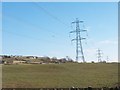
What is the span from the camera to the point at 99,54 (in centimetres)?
18262

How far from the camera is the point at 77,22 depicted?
97.2 m

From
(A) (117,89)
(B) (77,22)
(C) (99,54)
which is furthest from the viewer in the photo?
(C) (99,54)

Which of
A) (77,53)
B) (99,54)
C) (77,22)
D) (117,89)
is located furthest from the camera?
(99,54)

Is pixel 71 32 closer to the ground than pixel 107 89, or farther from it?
farther from it

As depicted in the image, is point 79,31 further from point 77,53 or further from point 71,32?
point 77,53

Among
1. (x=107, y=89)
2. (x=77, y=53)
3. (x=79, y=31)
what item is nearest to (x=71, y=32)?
(x=79, y=31)

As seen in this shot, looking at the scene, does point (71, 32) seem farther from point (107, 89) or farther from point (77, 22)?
point (107, 89)

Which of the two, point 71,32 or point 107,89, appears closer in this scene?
point 107,89

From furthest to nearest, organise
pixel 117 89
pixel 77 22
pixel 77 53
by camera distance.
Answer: pixel 77 53
pixel 77 22
pixel 117 89

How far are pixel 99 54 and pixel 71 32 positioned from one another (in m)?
87.0

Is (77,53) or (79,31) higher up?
(79,31)

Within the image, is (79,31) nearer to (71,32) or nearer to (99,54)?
(71,32)

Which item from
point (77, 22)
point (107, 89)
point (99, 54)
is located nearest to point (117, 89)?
point (107, 89)

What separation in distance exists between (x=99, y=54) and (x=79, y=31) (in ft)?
285
